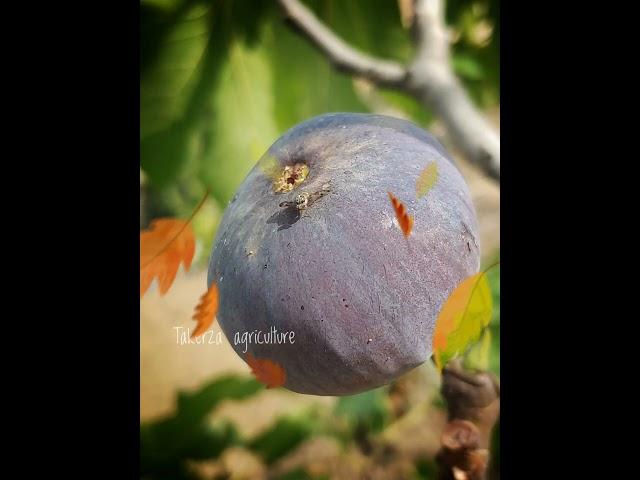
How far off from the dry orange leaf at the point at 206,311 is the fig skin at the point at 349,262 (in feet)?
0.15

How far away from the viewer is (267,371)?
165 cm

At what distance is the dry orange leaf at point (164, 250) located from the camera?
5.81ft

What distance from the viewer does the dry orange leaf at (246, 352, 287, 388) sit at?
161cm

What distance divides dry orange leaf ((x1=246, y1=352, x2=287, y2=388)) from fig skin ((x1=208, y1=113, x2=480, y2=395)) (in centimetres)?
4

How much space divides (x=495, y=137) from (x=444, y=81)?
0.19m

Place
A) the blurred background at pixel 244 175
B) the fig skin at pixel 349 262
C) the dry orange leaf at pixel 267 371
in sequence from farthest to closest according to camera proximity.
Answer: the blurred background at pixel 244 175
the dry orange leaf at pixel 267 371
the fig skin at pixel 349 262

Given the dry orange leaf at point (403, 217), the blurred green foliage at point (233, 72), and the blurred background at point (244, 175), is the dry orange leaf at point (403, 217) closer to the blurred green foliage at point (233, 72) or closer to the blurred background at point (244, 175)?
the blurred background at point (244, 175)


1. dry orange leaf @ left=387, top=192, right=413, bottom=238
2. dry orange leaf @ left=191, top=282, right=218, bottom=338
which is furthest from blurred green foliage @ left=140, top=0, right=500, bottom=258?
dry orange leaf @ left=387, top=192, right=413, bottom=238

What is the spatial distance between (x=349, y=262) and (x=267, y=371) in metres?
0.39

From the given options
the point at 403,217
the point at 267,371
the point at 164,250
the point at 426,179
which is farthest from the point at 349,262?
the point at 164,250

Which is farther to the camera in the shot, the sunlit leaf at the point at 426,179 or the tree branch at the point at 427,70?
the tree branch at the point at 427,70

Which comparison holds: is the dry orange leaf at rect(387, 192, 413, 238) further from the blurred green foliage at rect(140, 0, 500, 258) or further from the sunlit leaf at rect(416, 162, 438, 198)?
the blurred green foliage at rect(140, 0, 500, 258)

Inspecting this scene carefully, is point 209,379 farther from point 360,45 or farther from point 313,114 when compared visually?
point 360,45

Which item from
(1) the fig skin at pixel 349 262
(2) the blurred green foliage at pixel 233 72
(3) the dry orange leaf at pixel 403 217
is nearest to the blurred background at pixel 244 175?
(2) the blurred green foliage at pixel 233 72
